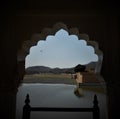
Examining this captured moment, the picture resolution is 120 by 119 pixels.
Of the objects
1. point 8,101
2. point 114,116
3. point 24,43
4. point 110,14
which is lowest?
point 114,116

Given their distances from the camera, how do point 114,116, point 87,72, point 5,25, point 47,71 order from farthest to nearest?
1. point 47,71
2. point 87,72
3. point 5,25
4. point 114,116

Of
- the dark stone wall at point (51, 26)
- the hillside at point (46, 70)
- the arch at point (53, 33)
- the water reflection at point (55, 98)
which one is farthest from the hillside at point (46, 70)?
the dark stone wall at point (51, 26)

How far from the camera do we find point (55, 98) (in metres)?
3.42

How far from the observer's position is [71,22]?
2.32 m

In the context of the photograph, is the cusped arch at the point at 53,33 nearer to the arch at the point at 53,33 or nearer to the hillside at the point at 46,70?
the arch at the point at 53,33

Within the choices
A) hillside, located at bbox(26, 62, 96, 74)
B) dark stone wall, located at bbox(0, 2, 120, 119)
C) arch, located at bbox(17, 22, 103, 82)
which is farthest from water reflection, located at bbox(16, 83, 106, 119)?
arch, located at bbox(17, 22, 103, 82)

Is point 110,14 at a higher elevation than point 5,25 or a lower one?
higher

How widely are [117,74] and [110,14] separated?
0.70m

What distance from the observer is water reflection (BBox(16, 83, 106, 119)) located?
2.89 m

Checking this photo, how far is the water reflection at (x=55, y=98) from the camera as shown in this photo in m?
2.89

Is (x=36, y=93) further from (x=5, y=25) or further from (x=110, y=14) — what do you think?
(x=110, y=14)

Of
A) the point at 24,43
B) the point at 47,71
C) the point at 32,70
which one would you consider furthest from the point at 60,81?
the point at 24,43

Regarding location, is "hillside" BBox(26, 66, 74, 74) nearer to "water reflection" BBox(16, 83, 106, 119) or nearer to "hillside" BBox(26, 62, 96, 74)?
"hillside" BBox(26, 62, 96, 74)

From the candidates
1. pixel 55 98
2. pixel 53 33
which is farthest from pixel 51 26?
pixel 55 98
